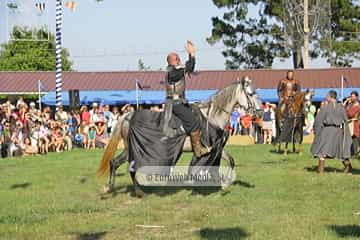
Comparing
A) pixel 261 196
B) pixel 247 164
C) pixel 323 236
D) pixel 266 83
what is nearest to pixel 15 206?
pixel 261 196

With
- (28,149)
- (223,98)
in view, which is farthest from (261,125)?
(223,98)

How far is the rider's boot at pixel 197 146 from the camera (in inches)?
436

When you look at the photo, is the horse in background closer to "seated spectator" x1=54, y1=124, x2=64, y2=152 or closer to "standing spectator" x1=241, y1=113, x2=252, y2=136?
A: "standing spectator" x1=241, y1=113, x2=252, y2=136

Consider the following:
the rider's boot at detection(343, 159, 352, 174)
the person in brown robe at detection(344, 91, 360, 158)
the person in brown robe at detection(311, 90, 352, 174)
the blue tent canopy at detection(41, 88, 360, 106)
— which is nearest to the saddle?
the person in brown robe at detection(311, 90, 352, 174)

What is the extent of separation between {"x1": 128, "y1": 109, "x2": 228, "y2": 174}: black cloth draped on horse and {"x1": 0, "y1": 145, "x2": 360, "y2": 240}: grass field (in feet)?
2.00

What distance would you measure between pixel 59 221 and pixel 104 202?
181 centimetres

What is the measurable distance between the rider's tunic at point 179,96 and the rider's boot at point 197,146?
0.12 metres

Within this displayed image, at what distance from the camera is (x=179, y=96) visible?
10.9 metres

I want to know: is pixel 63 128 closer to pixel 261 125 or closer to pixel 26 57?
pixel 261 125

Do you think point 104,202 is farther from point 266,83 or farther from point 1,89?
point 1,89

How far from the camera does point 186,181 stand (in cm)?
1195

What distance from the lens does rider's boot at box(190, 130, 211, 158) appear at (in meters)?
11.1

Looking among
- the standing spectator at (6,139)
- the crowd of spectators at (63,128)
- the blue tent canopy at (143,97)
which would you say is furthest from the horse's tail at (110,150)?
the blue tent canopy at (143,97)

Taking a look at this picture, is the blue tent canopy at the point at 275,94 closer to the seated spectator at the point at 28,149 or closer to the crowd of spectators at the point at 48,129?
the crowd of spectators at the point at 48,129
